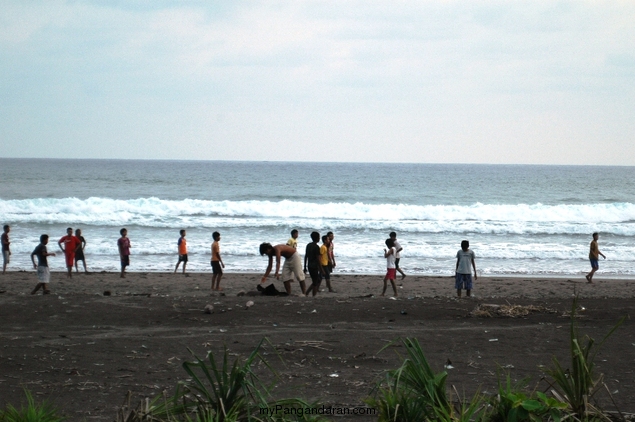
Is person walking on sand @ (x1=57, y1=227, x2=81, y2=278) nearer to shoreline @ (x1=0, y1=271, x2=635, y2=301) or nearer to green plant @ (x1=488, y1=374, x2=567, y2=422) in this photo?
shoreline @ (x1=0, y1=271, x2=635, y2=301)

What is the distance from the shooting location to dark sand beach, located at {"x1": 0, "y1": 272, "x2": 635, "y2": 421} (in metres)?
6.61

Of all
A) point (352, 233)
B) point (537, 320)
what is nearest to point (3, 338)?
point (537, 320)

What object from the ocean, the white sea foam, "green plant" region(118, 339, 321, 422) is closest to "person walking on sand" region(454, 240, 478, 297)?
the ocean

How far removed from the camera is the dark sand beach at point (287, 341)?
661cm

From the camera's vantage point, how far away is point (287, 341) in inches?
331

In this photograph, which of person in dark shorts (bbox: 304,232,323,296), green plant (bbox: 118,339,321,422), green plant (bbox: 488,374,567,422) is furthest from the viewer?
person in dark shorts (bbox: 304,232,323,296)

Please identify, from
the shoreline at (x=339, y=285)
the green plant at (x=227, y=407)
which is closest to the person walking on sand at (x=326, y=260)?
the shoreline at (x=339, y=285)

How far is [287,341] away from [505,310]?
376 centimetres

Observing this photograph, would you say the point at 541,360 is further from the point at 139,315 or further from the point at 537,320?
the point at 139,315

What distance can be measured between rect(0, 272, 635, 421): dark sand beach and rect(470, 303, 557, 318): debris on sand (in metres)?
0.11

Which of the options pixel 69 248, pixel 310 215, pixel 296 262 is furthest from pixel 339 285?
pixel 310 215

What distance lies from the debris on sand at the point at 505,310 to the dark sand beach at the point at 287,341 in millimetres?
109

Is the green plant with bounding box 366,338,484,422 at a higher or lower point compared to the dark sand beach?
higher

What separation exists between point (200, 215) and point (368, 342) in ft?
95.3
